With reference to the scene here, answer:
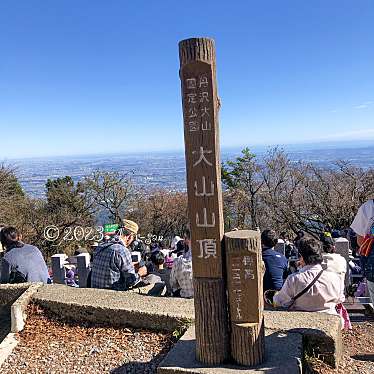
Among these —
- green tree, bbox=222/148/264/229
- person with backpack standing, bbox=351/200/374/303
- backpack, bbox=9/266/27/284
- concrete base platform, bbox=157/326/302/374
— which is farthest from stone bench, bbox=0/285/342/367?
green tree, bbox=222/148/264/229

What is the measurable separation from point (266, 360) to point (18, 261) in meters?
3.31

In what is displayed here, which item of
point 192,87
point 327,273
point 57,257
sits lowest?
point 57,257

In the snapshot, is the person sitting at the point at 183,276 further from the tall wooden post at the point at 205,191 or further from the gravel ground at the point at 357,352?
the gravel ground at the point at 357,352

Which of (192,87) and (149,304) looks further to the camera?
(149,304)

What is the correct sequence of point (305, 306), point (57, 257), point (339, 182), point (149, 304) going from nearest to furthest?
point (305, 306)
point (149, 304)
point (57, 257)
point (339, 182)

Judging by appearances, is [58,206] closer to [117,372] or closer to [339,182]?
[339,182]

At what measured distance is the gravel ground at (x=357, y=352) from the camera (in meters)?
3.12

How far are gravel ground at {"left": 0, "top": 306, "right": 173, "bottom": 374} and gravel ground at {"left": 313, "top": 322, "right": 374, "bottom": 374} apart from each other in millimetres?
1425

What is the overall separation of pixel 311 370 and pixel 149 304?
165cm

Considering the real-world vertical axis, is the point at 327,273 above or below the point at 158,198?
above

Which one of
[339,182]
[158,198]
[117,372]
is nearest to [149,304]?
[117,372]

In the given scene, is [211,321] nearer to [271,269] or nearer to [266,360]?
[266,360]

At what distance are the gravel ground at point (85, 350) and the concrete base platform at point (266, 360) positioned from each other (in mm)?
388

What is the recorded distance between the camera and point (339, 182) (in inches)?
699
